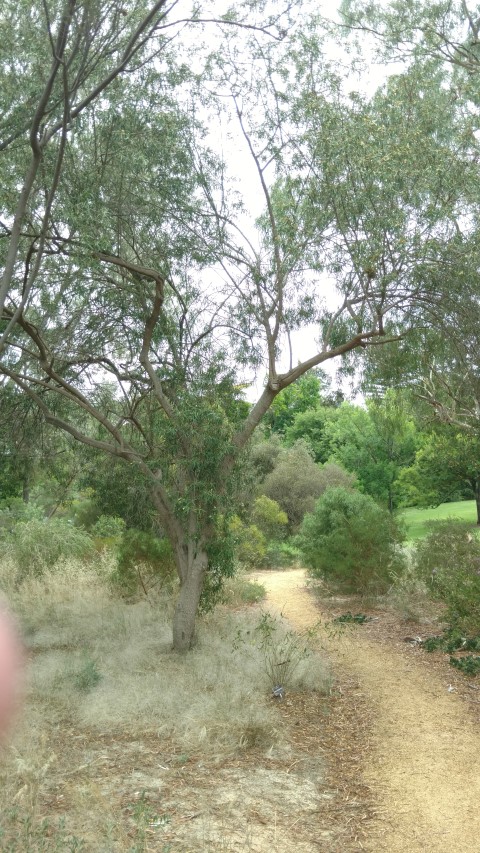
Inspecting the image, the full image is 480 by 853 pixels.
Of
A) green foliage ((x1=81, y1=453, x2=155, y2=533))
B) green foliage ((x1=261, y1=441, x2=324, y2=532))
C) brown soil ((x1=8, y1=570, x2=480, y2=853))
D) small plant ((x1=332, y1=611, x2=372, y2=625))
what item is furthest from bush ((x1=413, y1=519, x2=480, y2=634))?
green foliage ((x1=261, y1=441, x2=324, y2=532))

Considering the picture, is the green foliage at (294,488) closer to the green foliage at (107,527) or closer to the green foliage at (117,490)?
the green foliage at (107,527)

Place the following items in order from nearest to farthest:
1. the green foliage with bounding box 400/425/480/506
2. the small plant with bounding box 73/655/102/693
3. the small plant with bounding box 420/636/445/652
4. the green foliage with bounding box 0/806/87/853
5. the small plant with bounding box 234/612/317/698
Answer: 1. the green foliage with bounding box 0/806/87/853
2. the small plant with bounding box 73/655/102/693
3. the small plant with bounding box 234/612/317/698
4. the small plant with bounding box 420/636/445/652
5. the green foliage with bounding box 400/425/480/506

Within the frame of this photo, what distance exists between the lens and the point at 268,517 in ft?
78.0

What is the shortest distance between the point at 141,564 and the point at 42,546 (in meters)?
2.39

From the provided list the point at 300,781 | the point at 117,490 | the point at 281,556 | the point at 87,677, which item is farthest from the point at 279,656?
the point at 281,556

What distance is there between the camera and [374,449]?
35.3m

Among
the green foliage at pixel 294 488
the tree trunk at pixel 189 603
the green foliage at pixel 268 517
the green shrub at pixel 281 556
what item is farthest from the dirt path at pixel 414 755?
the green foliage at pixel 294 488

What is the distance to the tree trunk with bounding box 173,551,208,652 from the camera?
371 inches

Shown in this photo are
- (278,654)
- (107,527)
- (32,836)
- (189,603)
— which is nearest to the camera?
(32,836)

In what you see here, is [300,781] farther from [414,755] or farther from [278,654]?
[278,654]

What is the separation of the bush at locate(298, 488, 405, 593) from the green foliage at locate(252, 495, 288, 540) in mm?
8111

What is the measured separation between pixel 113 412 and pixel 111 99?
427 centimetres

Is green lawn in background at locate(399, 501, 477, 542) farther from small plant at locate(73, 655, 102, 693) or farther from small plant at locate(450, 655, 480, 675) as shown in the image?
small plant at locate(73, 655, 102, 693)

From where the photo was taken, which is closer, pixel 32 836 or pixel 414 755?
pixel 32 836
